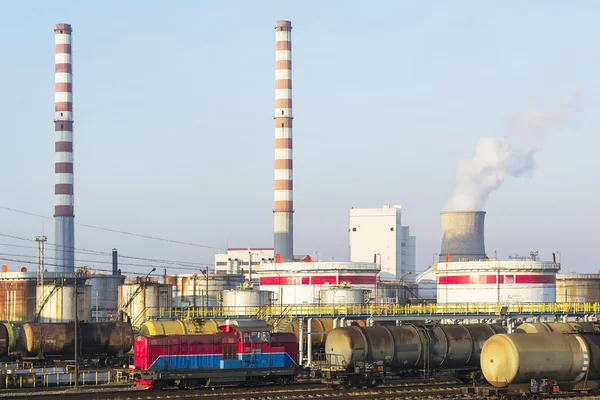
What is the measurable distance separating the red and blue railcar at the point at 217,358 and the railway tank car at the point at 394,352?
2.26 meters

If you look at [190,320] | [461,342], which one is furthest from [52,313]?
[461,342]

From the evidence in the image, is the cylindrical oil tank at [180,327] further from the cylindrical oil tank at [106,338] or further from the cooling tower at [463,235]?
the cooling tower at [463,235]

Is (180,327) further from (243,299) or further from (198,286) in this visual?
(198,286)

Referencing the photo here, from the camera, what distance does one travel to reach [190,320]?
149 feet

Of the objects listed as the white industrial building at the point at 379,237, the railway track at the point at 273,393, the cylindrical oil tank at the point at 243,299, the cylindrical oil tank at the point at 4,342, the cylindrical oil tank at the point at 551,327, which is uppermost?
the white industrial building at the point at 379,237

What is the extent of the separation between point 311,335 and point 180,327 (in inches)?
325

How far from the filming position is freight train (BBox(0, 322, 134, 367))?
169ft

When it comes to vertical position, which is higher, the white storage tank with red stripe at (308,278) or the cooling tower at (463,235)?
the cooling tower at (463,235)

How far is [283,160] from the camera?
10775 cm

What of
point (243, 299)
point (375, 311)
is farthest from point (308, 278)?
point (375, 311)

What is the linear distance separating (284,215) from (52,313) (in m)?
36.3

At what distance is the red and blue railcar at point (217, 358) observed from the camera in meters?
38.6

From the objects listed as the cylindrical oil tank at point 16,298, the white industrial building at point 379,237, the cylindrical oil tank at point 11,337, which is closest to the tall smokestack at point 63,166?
the cylindrical oil tank at point 16,298

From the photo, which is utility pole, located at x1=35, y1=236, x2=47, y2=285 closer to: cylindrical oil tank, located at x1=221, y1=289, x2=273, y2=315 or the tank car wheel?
cylindrical oil tank, located at x1=221, y1=289, x2=273, y2=315
